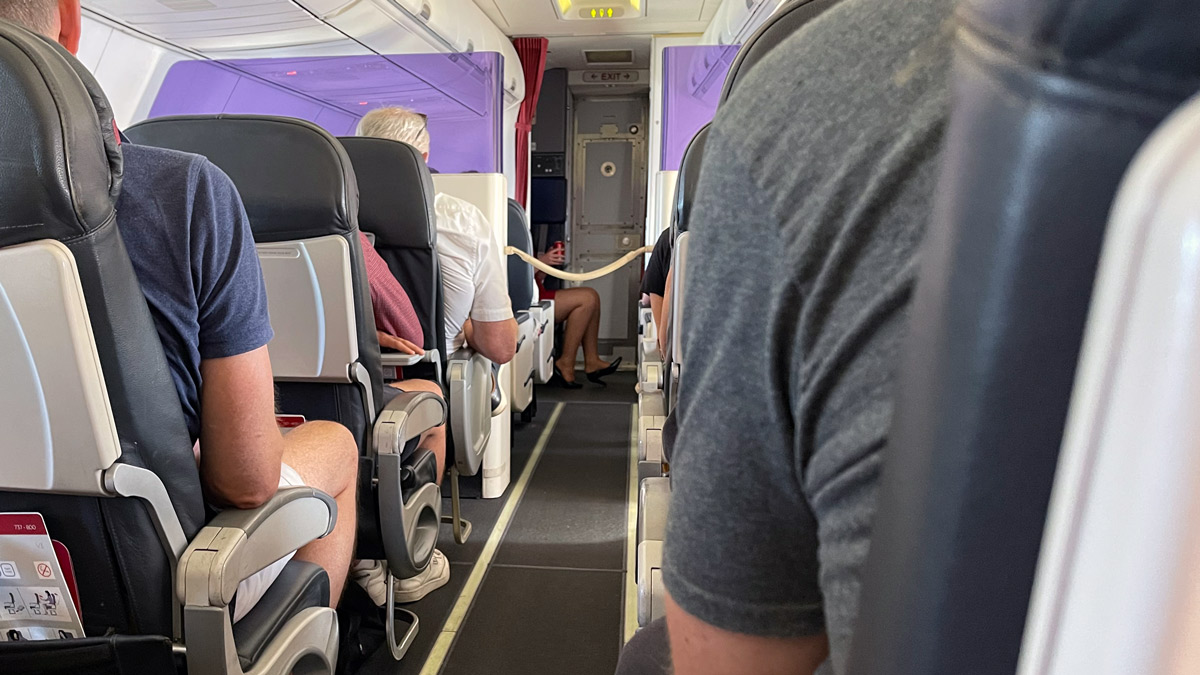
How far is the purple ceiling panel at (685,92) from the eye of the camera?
16.5ft

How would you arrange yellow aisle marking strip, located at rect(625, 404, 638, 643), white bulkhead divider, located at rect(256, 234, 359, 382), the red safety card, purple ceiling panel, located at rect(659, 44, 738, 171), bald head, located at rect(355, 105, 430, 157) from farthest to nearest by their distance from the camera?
purple ceiling panel, located at rect(659, 44, 738, 171) < bald head, located at rect(355, 105, 430, 157) < yellow aisle marking strip, located at rect(625, 404, 638, 643) < the red safety card < white bulkhead divider, located at rect(256, 234, 359, 382)

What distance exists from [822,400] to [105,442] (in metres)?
0.93

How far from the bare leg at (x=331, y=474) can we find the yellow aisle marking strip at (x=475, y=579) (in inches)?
19.3

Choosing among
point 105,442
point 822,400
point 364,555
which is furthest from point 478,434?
point 822,400

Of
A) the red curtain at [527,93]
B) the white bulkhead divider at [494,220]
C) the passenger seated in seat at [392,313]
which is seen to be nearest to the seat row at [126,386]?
the passenger seated in seat at [392,313]

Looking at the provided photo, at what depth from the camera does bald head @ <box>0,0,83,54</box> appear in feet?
3.51

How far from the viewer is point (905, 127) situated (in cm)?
33

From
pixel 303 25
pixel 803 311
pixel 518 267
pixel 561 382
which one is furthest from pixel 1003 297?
pixel 561 382

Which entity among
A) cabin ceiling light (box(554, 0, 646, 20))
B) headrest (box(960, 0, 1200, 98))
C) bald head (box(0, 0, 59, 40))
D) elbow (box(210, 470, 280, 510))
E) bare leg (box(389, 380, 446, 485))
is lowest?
bare leg (box(389, 380, 446, 485))

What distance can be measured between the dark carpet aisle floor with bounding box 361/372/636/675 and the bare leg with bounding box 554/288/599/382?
6.15ft

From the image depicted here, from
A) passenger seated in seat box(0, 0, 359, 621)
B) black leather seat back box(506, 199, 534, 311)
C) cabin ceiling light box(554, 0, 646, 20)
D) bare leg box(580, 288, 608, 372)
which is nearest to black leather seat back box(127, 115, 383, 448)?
passenger seated in seat box(0, 0, 359, 621)

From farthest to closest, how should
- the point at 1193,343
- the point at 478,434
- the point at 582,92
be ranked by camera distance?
the point at 582,92 → the point at 478,434 → the point at 1193,343

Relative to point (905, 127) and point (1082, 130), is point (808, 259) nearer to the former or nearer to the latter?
point (905, 127)

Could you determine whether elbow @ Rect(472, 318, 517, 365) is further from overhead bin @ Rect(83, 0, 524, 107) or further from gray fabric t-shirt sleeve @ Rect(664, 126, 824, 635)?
gray fabric t-shirt sleeve @ Rect(664, 126, 824, 635)
